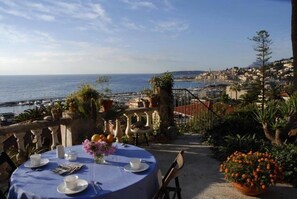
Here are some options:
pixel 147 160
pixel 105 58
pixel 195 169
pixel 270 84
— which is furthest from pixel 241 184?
pixel 105 58

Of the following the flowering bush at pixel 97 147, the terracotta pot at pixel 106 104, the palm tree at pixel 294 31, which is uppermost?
the palm tree at pixel 294 31

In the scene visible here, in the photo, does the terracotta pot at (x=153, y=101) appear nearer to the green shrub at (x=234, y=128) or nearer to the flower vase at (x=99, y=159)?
the green shrub at (x=234, y=128)

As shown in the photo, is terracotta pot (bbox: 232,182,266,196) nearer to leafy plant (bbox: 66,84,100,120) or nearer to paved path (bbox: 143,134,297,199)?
paved path (bbox: 143,134,297,199)

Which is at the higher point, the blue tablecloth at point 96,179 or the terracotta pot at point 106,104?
the terracotta pot at point 106,104

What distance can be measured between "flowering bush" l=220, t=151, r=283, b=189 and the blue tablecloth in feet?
4.74

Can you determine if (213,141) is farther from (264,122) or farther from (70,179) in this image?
(70,179)

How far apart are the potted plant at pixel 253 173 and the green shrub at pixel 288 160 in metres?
0.46

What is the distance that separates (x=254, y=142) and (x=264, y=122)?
0.46 m

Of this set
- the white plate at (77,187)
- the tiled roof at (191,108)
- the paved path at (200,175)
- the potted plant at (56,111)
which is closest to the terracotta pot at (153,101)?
the paved path at (200,175)

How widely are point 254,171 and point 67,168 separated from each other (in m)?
2.40

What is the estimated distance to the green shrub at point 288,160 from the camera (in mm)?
4051

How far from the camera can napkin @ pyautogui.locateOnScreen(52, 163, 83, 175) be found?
8.10 ft

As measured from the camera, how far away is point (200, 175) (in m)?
4.45

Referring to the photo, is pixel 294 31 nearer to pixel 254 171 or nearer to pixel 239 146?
pixel 239 146
